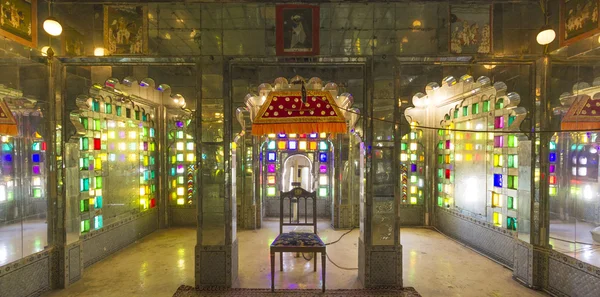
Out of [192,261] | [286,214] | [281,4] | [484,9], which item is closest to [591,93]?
[484,9]

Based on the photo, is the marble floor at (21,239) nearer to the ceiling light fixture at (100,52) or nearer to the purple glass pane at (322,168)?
the ceiling light fixture at (100,52)

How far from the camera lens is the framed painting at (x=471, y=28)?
165 inches

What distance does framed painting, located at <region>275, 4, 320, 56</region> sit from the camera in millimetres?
4164

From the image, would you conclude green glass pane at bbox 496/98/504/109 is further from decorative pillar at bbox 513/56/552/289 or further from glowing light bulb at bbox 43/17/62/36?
glowing light bulb at bbox 43/17/62/36

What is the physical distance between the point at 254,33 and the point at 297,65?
0.76m

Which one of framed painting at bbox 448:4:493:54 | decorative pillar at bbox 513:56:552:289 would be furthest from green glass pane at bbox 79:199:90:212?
decorative pillar at bbox 513:56:552:289

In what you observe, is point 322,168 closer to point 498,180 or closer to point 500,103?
point 498,180

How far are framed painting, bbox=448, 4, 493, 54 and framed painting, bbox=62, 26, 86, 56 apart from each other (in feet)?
17.5

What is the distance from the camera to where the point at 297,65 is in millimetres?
4348

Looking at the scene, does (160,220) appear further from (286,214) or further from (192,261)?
(286,214)

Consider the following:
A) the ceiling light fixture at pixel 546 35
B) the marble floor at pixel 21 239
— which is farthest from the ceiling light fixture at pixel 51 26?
the ceiling light fixture at pixel 546 35

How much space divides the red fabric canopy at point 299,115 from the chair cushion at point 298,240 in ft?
5.43

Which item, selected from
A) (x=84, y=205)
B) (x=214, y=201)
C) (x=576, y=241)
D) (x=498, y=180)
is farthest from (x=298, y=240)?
(x=498, y=180)

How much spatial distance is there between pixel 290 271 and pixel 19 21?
5.23 meters
